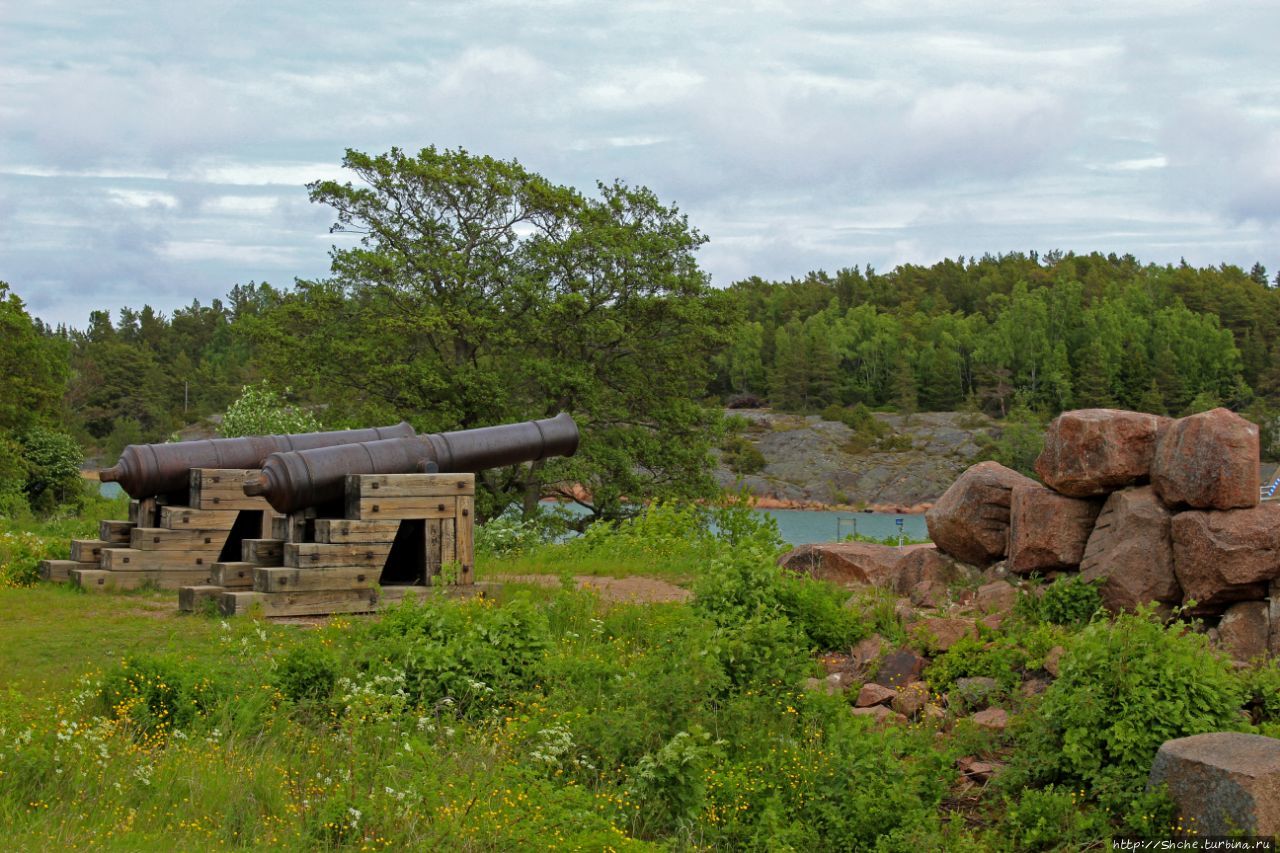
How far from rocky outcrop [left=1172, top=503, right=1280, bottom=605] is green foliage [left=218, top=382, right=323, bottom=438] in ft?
53.2

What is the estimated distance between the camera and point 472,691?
328 inches

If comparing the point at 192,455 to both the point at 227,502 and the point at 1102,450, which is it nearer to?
the point at 227,502

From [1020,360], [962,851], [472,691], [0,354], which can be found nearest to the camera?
[962,851]

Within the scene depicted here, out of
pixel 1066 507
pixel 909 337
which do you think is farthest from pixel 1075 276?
pixel 1066 507

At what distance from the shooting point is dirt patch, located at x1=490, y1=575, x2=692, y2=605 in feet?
39.2

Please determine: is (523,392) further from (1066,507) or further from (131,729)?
(131,729)

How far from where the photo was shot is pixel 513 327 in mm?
28219

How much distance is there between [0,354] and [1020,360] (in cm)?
7750

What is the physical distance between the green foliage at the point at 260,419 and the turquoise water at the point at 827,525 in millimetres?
17381

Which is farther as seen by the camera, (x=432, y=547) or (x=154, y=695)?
(x=432, y=547)

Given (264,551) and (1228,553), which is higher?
(1228,553)

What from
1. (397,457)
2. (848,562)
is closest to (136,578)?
(397,457)

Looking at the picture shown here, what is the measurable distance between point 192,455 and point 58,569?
5.44ft

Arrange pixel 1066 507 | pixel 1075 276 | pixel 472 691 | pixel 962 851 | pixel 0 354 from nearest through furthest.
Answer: pixel 962 851, pixel 472 691, pixel 1066 507, pixel 0 354, pixel 1075 276
